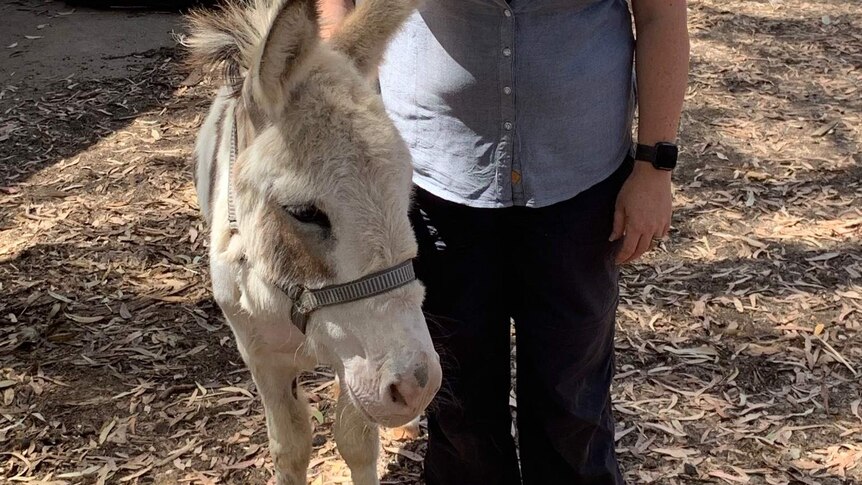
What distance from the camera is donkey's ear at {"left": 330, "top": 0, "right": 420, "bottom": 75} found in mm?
2074

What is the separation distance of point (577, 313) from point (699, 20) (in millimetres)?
6746

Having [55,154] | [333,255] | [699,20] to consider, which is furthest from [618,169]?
[699,20]

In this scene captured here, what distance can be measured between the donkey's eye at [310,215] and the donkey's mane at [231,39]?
0.41 metres

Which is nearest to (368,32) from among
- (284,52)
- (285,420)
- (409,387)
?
(284,52)

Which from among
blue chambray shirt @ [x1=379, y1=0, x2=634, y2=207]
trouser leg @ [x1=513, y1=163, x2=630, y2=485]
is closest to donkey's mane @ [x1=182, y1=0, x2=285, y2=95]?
blue chambray shirt @ [x1=379, y1=0, x2=634, y2=207]

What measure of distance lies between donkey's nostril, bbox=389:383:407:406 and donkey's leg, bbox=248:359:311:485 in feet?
3.14

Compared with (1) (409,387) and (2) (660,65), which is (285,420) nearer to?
(1) (409,387)

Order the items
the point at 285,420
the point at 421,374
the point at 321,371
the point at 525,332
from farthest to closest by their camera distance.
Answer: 1. the point at 321,371
2. the point at 285,420
3. the point at 525,332
4. the point at 421,374

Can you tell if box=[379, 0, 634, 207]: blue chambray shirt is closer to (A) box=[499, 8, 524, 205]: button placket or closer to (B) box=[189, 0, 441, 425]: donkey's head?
(A) box=[499, 8, 524, 205]: button placket

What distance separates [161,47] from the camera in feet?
24.4

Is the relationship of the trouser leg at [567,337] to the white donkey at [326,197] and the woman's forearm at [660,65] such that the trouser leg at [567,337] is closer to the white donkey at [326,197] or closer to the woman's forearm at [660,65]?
the woman's forearm at [660,65]

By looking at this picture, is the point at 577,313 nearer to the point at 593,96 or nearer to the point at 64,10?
the point at 593,96

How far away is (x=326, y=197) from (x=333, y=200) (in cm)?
2

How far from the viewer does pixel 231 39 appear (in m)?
2.12
